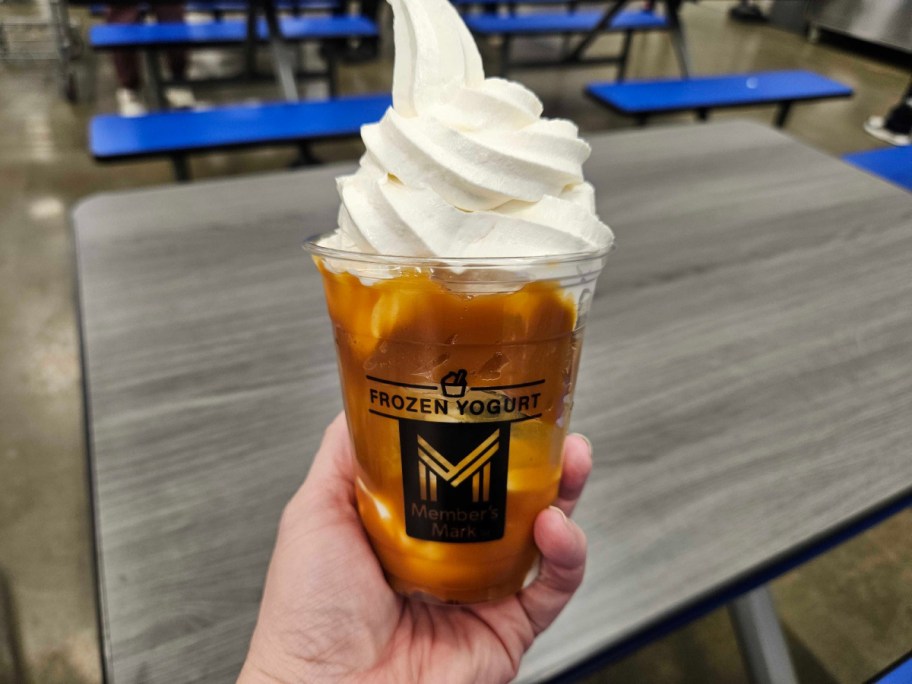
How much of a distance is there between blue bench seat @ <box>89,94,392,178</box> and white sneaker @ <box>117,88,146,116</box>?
6.23 feet

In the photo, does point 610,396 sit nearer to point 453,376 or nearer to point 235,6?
point 453,376

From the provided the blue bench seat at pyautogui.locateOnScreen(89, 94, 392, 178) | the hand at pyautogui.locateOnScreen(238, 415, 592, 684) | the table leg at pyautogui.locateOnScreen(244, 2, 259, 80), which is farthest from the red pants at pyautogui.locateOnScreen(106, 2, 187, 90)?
the hand at pyautogui.locateOnScreen(238, 415, 592, 684)

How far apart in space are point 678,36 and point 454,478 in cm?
411

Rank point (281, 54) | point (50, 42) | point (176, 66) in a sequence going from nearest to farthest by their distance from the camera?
point (281, 54)
point (176, 66)
point (50, 42)

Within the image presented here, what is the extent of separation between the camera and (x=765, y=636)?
3.85 ft

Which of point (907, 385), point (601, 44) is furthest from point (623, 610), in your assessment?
point (601, 44)

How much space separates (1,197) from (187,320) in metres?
2.89

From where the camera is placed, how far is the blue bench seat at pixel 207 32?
3.20 m

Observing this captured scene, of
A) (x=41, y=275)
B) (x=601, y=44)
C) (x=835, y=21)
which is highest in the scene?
(x=835, y=21)

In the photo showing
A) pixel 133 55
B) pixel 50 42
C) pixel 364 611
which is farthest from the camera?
pixel 50 42

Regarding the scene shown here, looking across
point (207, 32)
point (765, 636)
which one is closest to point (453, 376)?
point (765, 636)

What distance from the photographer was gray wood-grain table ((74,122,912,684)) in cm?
72

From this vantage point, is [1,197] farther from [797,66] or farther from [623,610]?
[797,66]

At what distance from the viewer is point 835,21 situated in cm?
169
